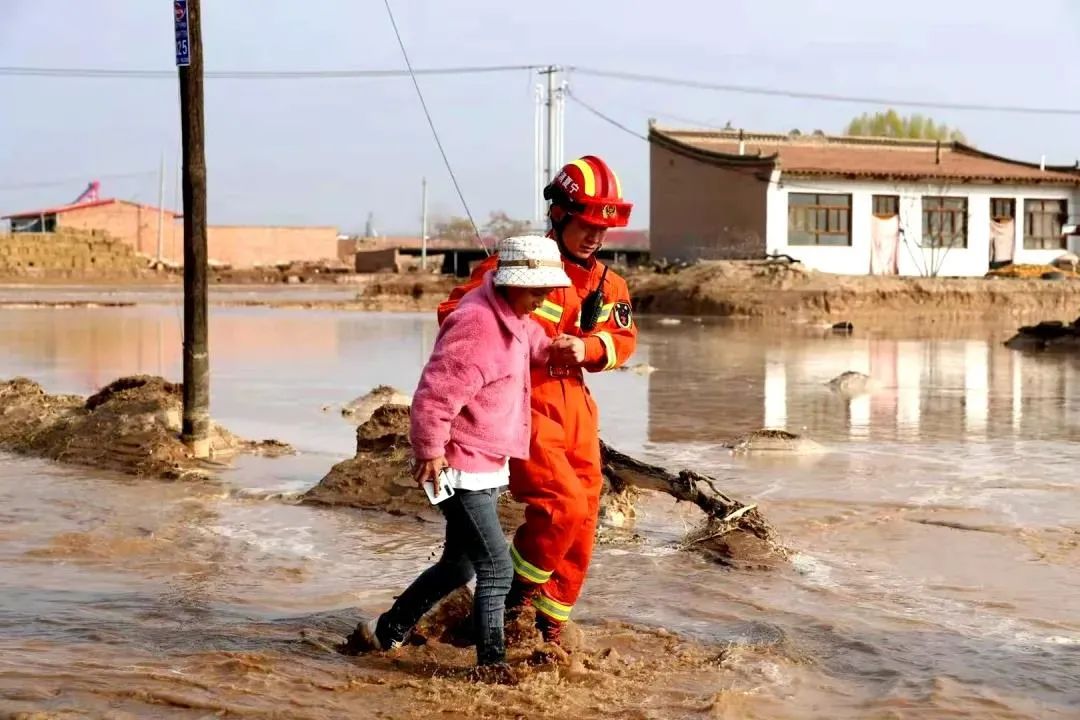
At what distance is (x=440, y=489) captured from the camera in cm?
427

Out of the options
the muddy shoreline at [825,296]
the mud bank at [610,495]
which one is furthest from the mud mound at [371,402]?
the muddy shoreline at [825,296]

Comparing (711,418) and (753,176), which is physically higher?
(753,176)

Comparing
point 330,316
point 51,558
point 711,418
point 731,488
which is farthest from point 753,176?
point 51,558

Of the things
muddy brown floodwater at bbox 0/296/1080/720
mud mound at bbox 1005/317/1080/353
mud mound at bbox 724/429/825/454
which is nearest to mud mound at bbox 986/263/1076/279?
mud mound at bbox 1005/317/1080/353

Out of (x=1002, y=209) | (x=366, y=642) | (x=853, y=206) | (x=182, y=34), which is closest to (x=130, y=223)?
(x=853, y=206)

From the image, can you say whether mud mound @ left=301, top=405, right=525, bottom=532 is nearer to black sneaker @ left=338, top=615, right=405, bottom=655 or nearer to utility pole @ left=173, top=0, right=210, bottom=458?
utility pole @ left=173, top=0, right=210, bottom=458

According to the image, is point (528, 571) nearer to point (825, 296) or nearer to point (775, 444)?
point (775, 444)

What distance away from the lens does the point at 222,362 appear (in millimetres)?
18922

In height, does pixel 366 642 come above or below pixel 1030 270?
below

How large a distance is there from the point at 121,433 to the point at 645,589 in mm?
5136

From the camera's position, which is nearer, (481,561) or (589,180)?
(481,561)

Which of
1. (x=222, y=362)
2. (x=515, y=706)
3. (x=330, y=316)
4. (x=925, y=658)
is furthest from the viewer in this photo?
(x=330, y=316)

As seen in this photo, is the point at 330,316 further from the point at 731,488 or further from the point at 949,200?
the point at 731,488

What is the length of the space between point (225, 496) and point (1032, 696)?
5285 mm
